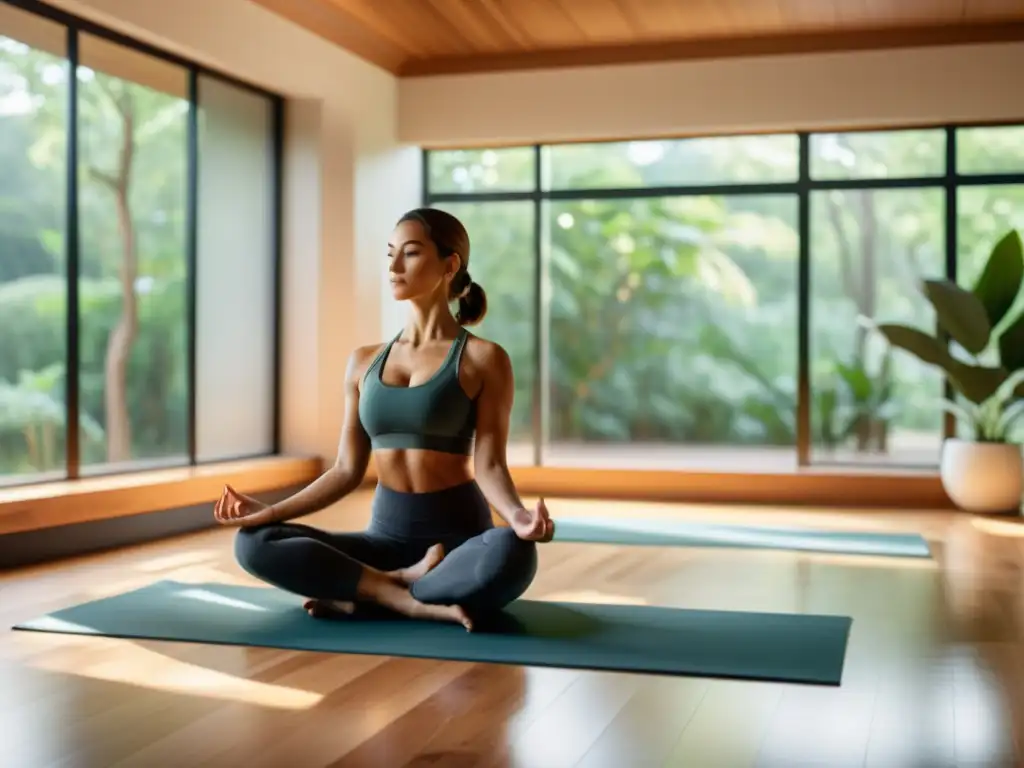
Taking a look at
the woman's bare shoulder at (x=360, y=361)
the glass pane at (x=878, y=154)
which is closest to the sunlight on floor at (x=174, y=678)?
the woman's bare shoulder at (x=360, y=361)

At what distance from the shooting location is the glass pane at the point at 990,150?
6.93m

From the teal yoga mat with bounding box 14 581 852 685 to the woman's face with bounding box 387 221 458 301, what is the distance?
2.87ft

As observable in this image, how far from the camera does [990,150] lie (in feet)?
22.8

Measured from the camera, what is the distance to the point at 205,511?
5.88m

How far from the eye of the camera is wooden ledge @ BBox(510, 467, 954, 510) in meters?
6.86

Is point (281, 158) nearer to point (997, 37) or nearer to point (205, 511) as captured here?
point (205, 511)

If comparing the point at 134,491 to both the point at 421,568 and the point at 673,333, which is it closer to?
the point at 421,568

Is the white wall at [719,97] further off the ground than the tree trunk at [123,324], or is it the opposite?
the white wall at [719,97]

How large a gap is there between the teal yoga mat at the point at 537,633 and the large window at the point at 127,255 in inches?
69.1

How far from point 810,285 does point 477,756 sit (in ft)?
17.6

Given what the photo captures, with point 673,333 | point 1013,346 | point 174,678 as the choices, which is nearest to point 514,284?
point 673,333

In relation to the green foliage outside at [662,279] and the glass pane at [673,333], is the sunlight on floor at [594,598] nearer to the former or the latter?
the green foliage outside at [662,279]

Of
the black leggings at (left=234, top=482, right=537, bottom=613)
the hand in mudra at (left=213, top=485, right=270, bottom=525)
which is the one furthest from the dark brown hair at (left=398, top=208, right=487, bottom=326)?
the hand in mudra at (left=213, top=485, right=270, bottom=525)

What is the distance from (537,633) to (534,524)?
0.36m
